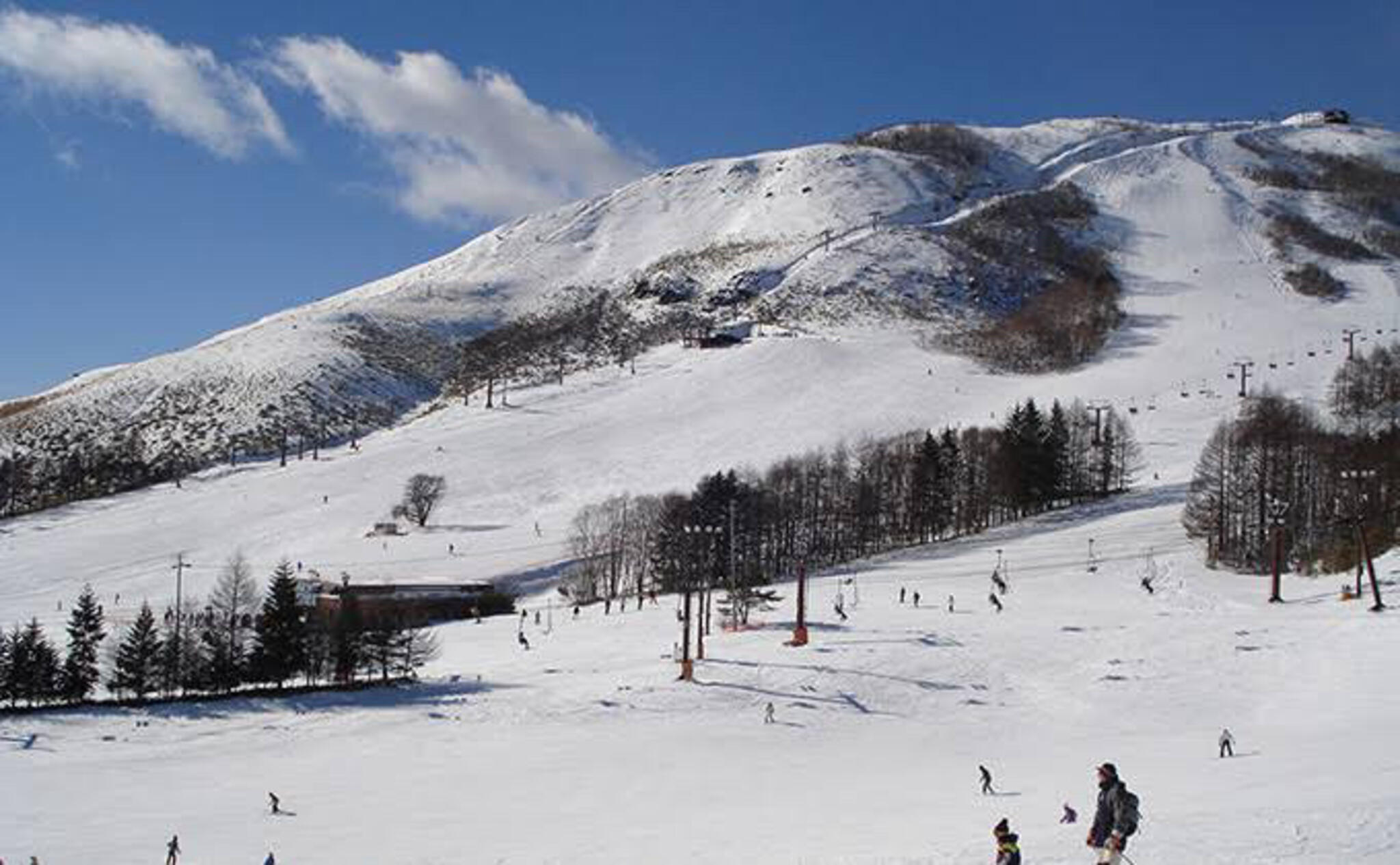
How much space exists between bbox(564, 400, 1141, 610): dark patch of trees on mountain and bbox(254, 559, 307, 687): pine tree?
21.9 meters

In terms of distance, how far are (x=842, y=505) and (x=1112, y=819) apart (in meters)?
69.5

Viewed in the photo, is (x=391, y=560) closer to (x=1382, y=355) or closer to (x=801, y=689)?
(x=801, y=689)

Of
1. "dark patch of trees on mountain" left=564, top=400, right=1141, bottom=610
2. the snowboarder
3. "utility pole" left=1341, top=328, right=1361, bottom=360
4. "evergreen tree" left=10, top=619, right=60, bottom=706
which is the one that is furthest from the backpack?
"utility pole" left=1341, top=328, right=1361, bottom=360

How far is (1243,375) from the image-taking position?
119 m

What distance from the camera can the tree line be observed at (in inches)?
1775

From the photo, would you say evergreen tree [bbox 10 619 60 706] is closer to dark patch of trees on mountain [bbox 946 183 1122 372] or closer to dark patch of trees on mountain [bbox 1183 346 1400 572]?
dark patch of trees on mountain [bbox 1183 346 1400 572]

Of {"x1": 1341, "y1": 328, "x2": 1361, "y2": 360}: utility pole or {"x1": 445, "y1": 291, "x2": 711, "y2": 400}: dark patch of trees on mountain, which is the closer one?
{"x1": 1341, "y1": 328, "x2": 1361, "y2": 360}: utility pole

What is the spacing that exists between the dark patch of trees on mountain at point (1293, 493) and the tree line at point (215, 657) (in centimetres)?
4218

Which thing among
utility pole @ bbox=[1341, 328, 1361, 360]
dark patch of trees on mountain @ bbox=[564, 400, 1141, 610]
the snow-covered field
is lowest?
the snow-covered field

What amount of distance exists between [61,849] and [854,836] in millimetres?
17844

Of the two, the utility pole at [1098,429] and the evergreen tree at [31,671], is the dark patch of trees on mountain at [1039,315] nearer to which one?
the utility pole at [1098,429]

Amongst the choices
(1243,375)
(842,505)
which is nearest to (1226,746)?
(842,505)

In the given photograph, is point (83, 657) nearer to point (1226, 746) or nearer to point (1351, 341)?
point (1226, 746)

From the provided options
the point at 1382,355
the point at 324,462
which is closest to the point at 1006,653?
the point at 324,462
